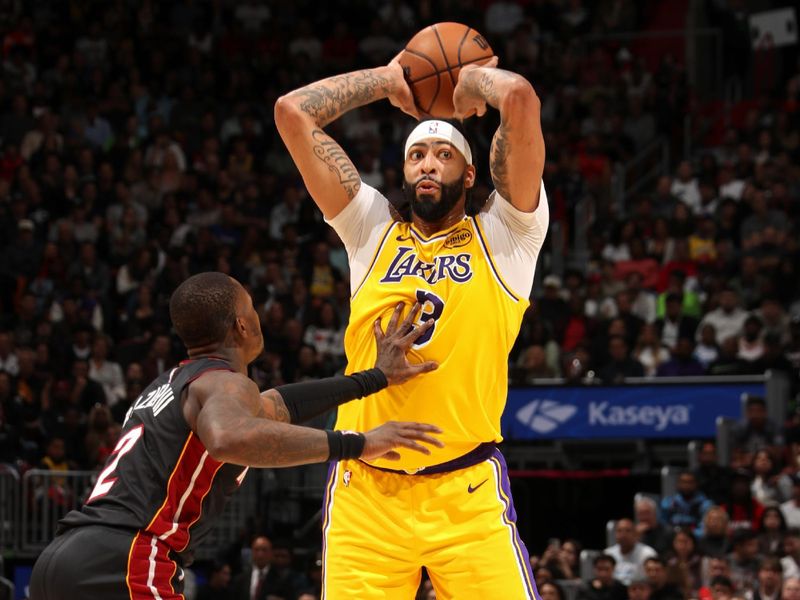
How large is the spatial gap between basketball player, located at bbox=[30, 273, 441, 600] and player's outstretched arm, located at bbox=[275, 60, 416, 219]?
102cm

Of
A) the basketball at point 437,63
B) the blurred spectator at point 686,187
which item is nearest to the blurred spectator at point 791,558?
the basketball at point 437,63

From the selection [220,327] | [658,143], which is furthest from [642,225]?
[220,327]

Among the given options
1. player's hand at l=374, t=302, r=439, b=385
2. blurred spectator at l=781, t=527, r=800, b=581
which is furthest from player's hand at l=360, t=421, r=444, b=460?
blurred spectator at l=781, t=527, r=800, b=581

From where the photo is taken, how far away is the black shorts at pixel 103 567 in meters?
5.08

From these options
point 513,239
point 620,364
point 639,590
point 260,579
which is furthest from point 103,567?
point 620,364

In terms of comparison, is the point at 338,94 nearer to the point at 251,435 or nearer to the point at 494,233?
the point at 494,233

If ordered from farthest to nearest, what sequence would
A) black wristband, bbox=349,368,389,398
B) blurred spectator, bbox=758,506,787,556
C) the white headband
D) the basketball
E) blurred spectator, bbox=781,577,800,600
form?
1. blurred spectator, bbox=758,506,787,556
2. blurred spectator, bbox=781,577,800,600
3. the basketball
4. the white headband
5. black wristband, bbox=349,368,389,398

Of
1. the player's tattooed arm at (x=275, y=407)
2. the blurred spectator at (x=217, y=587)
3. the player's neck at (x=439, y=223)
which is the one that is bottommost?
the blurred spectator at (x=217, y=587)

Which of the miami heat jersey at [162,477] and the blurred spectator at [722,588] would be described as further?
the blurred spectator at [722,588]

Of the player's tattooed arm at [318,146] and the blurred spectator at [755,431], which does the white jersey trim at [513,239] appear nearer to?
the player's tattooed arm at [318,146]

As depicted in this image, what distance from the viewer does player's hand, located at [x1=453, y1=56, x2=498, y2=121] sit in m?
6.39

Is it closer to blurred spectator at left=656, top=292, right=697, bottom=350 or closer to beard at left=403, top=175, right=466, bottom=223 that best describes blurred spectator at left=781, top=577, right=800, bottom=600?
blurred spectator at left=656, top=292, right=697, bottom=350

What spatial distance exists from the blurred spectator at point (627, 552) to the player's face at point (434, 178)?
6818mm

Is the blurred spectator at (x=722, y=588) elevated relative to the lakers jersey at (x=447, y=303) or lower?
lower
